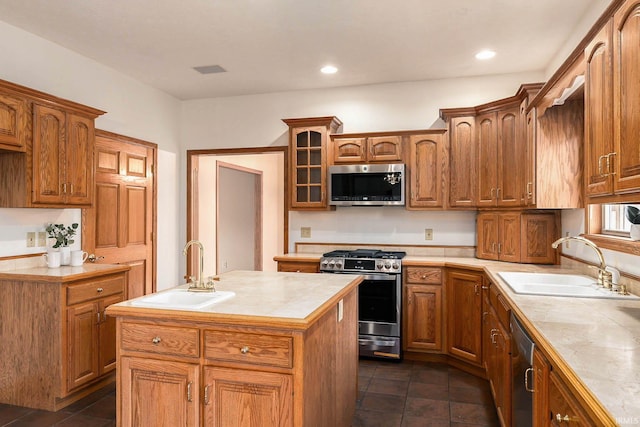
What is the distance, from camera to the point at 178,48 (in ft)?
11.9

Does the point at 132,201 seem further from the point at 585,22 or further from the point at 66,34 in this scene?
the point at 585,22

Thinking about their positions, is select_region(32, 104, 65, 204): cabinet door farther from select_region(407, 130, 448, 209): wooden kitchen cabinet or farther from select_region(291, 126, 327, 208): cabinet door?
select_region(407, 130, 448, 209): wooden kitchen cabinet

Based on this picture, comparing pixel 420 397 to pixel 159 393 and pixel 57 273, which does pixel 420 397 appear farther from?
pixel 57 273

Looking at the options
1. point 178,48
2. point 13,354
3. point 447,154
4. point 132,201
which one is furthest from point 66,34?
point 447,154

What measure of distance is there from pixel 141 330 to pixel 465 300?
2727 millimetres

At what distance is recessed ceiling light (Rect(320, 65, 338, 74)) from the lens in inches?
161

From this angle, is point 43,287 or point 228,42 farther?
point 228,42

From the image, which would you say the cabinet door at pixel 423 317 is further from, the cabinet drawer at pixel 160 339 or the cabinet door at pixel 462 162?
the cabinet drawer at pixel 160 339

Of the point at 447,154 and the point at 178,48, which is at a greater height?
the point at 178,48

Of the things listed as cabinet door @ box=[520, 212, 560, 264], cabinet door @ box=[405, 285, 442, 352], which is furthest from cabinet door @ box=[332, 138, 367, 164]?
cabinet door @ box=[520, 212, 560, 264]

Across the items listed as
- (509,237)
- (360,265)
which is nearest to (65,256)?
(360,265)

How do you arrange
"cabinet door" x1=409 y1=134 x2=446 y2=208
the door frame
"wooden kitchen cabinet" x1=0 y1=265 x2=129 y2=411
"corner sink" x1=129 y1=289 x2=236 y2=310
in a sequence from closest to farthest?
1. "corner sink" x1=129 y1=289 x2=236 y2=310
2. "wooden kitchen cabinet" x1=0 y1=265 x2=129 y2=411
3. "cabinet door" x1=409 y1=134 x2=446 y2=208
4. the door frame

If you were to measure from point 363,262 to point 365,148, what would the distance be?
120 cm

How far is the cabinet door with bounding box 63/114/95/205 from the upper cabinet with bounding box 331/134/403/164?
2286 mm
